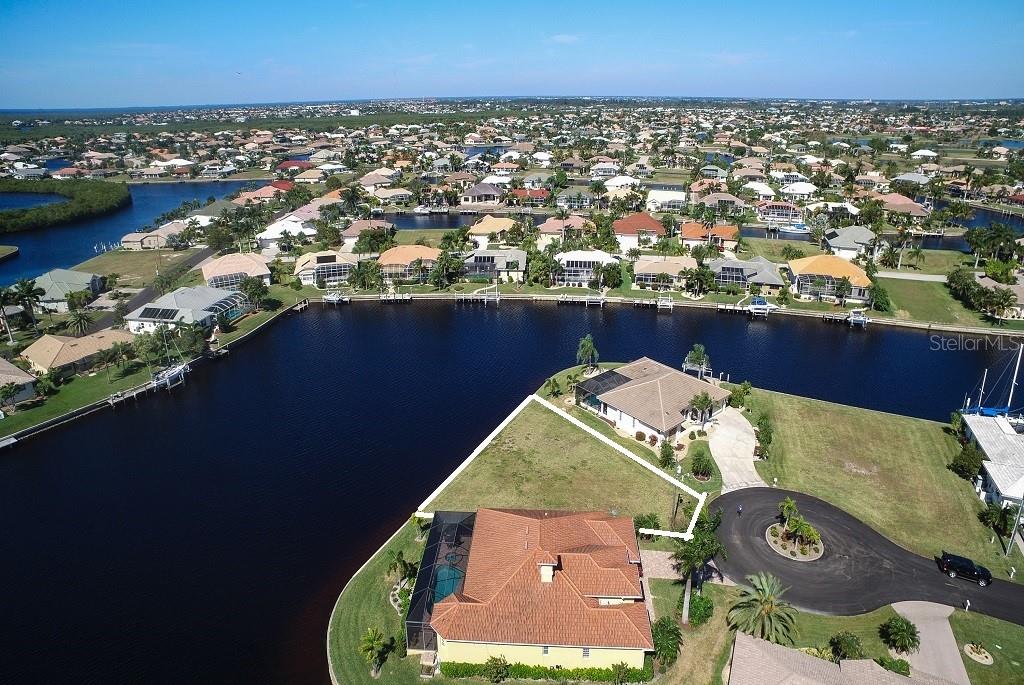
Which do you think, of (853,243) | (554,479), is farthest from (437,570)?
(853,243)

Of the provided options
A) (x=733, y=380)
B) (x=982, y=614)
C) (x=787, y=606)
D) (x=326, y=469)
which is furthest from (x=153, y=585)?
(x=733, y=380)

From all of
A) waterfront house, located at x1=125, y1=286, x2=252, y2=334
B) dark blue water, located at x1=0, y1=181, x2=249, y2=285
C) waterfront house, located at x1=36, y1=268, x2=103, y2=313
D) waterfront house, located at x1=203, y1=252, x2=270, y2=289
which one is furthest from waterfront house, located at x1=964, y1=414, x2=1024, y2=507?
dark blue water, located at x1=0, y1=181, x2=249, y2=285

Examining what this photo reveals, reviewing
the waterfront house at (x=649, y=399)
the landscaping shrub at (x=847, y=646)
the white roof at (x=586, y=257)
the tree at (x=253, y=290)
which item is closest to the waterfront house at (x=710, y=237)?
the white roof at (x=586, y=257)

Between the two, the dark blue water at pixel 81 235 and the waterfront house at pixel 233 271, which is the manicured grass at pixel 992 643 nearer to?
the waterfront house at pixel 233 271

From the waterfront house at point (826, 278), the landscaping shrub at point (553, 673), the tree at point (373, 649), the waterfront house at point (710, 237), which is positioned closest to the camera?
the landscaping shrub at point (553, 673)

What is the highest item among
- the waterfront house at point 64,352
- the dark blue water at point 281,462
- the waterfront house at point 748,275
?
the waterfront house at point 748,275

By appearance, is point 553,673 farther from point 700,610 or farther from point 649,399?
point 649,399
